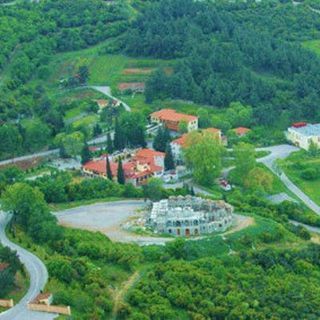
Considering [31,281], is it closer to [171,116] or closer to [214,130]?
[214,130]

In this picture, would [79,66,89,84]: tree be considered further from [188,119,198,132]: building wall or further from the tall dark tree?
the tall dark tree

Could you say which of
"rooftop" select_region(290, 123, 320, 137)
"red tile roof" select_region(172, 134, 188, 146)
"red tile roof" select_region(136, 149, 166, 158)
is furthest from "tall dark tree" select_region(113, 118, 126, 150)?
"rooftop" select_region(290, 123, 320, 137)

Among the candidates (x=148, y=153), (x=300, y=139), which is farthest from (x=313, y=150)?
(x=148, y=153)

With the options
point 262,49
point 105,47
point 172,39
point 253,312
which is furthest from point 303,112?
point 253,312

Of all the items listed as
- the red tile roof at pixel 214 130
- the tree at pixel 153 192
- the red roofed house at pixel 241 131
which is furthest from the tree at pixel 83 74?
the tree at pixel 153 192

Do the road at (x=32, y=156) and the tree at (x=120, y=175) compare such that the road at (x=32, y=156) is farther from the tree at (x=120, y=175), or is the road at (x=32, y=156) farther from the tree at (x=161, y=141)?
the tree at (x=120, y=175)

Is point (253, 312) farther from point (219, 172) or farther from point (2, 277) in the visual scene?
point (219, 172)
